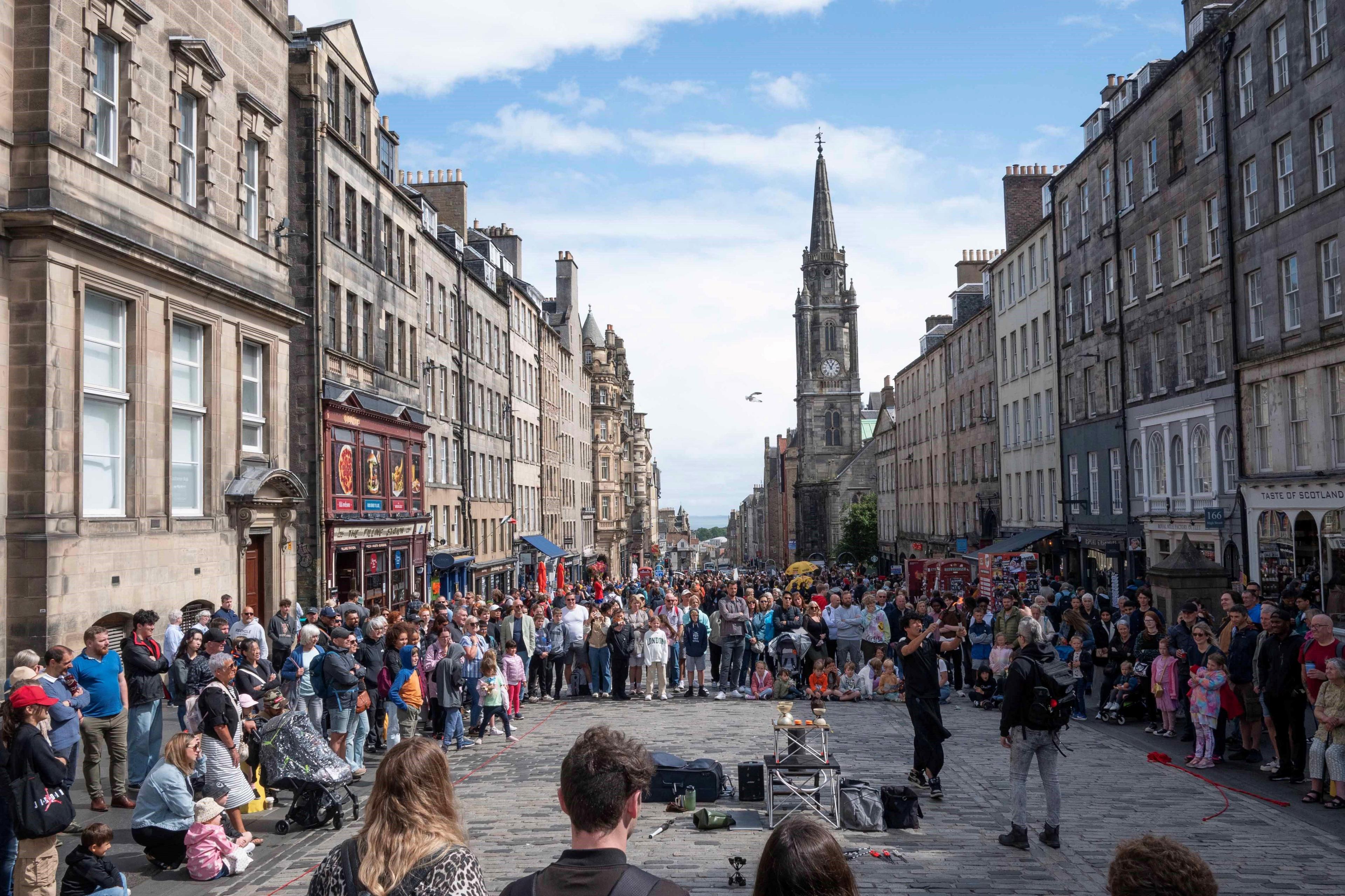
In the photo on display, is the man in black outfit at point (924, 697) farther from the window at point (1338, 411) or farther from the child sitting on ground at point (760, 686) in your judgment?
the window at point (1338, 411)

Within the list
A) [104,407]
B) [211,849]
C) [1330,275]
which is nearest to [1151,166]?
[1330,275]

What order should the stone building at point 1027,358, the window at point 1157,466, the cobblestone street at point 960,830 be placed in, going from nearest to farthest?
the cobblestone street at point 960,830 < the window at point 1157,466 < the stone building at point 1027,358

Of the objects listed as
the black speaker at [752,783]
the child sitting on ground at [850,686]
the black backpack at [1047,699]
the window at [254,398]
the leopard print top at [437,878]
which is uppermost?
the window at [254,398]

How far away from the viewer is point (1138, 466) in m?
33.8

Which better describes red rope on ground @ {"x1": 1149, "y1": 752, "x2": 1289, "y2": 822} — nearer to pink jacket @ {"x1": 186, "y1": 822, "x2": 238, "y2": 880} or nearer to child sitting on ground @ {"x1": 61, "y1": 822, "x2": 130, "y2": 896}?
pink jacket @ {"x1": 186, "y1": 822, "x2": 238, "y2": 880}

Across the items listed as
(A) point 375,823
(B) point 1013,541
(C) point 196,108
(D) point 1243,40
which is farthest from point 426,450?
(A) point 375,823

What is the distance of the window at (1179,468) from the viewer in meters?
30.4

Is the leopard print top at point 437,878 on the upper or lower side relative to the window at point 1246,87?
lower

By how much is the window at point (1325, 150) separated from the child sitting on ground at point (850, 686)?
566 inches

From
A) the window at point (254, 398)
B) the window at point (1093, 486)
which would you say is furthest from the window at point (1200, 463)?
the window at point (254, 398)

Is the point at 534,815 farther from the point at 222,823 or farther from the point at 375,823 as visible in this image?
the point at 375,823

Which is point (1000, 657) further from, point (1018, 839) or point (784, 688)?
point (1018, 839)

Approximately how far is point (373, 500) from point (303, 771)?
1942 centimetres

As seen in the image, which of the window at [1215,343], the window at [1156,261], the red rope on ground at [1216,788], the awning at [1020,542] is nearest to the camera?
the red rope on ground at [1216,788]
